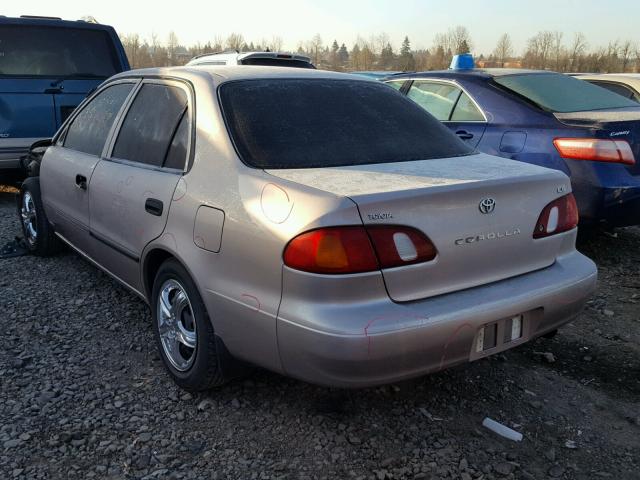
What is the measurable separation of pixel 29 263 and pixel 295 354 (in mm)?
3449

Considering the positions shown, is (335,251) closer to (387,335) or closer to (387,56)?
(387,335)

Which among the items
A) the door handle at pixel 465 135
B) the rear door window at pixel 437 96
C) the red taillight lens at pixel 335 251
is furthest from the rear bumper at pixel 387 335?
the rear door window at pixel 437 96

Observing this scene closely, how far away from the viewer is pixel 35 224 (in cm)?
508

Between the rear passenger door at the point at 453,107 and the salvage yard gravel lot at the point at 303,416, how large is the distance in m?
2.10

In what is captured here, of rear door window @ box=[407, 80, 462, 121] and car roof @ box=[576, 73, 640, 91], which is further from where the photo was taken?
car roof @ box=[576, 73, 640, 91]

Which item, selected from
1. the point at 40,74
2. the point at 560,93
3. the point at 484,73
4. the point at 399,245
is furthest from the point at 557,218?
the point at 40,74

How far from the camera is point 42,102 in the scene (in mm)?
→ 6891

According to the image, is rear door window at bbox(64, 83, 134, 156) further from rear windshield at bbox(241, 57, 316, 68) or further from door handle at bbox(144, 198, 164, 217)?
rear windshield at bbox(241, 57, 316, 68)

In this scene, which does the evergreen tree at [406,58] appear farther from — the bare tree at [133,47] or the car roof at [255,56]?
the car roof at [255,56]

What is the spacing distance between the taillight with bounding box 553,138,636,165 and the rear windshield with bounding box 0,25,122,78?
5389 mm

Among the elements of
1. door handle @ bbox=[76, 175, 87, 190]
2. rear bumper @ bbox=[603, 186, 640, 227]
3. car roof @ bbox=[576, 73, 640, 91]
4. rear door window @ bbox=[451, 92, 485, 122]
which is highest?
car roof @ bbox=[576, 73, 640, 91]

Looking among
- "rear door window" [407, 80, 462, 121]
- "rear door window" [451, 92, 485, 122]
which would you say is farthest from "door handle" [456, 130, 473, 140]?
"rear door window" [407, 80, 462, 121]

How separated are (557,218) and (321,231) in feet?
4.02

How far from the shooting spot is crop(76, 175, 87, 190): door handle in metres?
3.91
